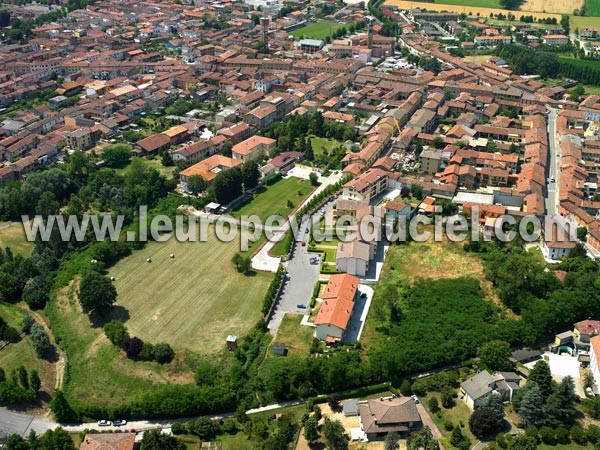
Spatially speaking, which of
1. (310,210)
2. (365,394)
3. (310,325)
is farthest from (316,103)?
(365,394)

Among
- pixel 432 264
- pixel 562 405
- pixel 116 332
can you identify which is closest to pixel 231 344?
pixel 116 332

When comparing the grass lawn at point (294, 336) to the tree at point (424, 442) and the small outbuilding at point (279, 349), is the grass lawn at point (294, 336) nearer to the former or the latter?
the small outbuilding at point (279, 349)

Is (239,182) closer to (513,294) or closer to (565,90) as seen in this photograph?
(513,294)

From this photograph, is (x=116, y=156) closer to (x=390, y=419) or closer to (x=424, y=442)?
(x=390, y=419)

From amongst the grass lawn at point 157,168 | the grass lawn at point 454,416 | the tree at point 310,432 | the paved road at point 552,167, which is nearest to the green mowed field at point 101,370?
the tree at point 310,432

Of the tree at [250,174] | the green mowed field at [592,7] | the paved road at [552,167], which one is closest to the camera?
the paved road at [552,167]

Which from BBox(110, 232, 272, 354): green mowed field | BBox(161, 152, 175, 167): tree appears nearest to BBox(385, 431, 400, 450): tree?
BBox(110, 232, 272, 354): green mowed field
